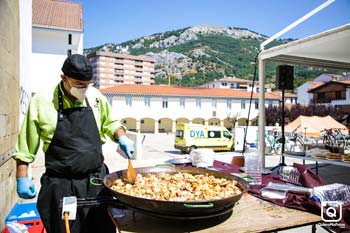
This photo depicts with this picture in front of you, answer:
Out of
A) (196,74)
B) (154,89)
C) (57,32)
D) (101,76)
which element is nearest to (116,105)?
(154,89)

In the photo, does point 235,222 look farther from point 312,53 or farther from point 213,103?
point 213,103

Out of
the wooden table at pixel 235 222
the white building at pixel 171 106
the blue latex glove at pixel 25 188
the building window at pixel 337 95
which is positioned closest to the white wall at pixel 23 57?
the blue latex glove at pixel 25 188

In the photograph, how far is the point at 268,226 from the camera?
1384mm

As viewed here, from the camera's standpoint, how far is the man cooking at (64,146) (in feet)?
5.66

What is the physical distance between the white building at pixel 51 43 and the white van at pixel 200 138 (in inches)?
291

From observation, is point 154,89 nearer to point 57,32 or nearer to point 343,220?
point 57,32

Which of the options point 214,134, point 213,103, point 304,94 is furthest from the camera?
point 304,94

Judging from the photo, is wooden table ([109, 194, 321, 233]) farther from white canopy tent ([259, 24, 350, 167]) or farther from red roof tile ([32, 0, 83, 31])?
red roof tile ([32, 0, 83, 31])

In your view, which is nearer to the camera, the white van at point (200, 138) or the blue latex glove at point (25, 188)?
the blue latex glove at point (25, 188)

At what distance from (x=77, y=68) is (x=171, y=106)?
3322 centimetres

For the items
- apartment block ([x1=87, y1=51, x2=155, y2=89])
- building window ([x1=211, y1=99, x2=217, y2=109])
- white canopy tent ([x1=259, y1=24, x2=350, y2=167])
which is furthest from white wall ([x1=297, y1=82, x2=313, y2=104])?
apartment block ([x1=87, y1=51, x2=155, y2=89])

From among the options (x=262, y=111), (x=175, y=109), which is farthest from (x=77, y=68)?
(x=175, y=109)
